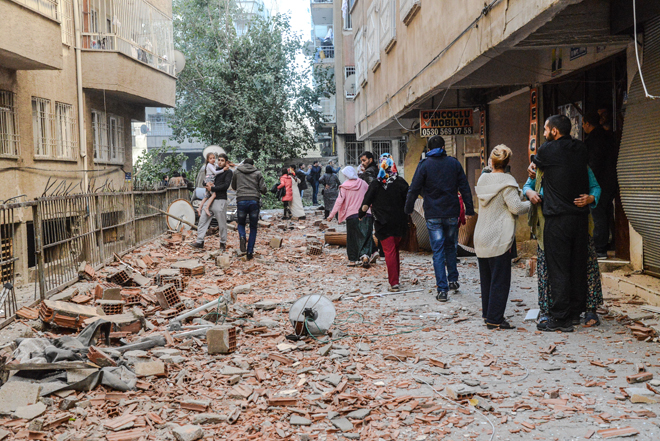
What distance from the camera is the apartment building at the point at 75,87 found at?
1292 cm

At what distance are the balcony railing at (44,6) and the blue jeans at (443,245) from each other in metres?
9.51

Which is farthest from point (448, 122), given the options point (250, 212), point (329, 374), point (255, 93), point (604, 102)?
point (255, 93)

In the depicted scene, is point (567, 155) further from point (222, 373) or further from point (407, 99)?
point (407, 99)

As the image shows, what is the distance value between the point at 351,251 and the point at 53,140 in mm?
8311

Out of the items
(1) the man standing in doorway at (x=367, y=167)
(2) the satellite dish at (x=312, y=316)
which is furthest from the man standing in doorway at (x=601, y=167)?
(2) the satellite dish at (x=312, y=316)

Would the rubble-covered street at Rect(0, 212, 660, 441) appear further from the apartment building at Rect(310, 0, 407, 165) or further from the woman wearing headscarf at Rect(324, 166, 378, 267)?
the apartment building at Rect(310, 0, 407, 165)

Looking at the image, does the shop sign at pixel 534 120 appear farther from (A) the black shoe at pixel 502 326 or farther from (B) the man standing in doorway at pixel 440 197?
(A) the black shoe at pixel 502 326

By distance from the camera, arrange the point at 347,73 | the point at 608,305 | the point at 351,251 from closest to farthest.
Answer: the point at 608,305
the point at 351,251
the point at 347,73

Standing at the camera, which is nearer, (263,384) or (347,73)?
(263,384)

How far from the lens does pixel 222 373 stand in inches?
211

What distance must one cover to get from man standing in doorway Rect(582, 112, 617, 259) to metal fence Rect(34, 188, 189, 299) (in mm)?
7604

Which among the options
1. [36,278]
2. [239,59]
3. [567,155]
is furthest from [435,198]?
[239,59]

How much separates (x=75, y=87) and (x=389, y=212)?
1096cm

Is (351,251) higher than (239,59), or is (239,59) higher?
(239,59)
